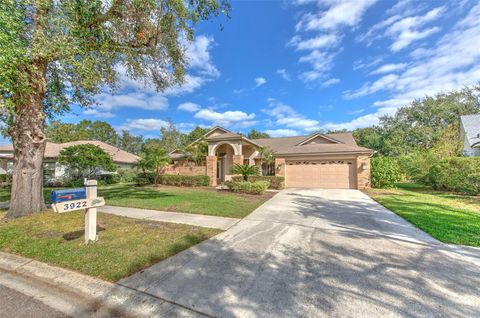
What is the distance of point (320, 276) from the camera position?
3342 millimetres

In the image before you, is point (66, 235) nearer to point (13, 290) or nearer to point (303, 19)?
point (13, 290)

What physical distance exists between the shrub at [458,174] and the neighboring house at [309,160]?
12.6 ft

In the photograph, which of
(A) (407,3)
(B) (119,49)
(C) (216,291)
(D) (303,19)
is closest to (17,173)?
(B) (119,49)

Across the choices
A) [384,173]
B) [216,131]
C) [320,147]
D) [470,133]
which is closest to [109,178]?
[216,131]

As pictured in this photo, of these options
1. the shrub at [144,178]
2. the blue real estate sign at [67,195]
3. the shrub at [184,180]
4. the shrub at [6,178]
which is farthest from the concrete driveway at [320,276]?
the shrub at [6,178]

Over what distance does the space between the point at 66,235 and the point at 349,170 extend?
16461 millimetres

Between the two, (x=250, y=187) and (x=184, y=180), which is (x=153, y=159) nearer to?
(x=184, y=180)

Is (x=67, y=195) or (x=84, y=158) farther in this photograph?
(x=84, y=158)

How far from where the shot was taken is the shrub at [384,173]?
15.2 meters

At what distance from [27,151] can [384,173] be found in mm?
18749

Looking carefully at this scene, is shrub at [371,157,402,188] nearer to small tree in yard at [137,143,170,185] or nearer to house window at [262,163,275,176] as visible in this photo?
house window at [262,163,275,176]

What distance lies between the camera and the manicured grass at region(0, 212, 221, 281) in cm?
365

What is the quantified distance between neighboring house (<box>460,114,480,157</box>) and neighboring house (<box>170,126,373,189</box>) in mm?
12852

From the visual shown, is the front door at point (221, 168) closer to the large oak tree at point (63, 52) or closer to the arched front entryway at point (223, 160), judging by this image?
the arched front entryway at point (223, 160)
